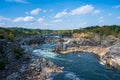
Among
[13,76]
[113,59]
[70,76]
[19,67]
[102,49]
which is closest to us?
[13,76]

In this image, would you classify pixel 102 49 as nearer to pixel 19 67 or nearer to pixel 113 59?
pixel 113 59

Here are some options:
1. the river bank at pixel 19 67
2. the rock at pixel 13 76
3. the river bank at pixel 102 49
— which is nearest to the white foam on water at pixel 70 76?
the river bank at pixel 19 67

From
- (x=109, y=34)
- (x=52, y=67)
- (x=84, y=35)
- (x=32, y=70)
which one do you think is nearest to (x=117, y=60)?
(x=52, y=67)

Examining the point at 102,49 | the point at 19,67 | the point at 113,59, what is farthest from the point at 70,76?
the point at 102,49

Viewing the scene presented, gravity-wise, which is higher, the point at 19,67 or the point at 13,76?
the point at 19,67

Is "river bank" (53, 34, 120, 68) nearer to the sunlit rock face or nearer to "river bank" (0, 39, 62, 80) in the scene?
the sunlit rock face

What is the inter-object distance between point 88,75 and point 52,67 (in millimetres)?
11061

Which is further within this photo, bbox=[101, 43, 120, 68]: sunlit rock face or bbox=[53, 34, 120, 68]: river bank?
bbox=[53, 34, 120, 68]: river bank

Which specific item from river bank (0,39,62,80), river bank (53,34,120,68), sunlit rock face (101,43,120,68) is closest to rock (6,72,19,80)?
river bank (0,39,62,80)

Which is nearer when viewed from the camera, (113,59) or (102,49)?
(113,59)

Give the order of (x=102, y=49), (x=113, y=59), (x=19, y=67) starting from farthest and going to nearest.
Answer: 1. (x=102, y=49)
2. (x=113, y=59)
3. (x=19, y=67)

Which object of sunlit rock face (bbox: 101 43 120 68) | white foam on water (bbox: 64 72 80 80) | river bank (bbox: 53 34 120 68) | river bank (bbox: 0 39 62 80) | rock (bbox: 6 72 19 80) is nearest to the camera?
rock (bbox: 6 72 19 80)

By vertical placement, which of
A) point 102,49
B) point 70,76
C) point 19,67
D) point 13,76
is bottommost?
point 70,76

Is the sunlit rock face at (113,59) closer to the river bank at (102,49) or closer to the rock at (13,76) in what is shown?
the river bank at (102,49)
